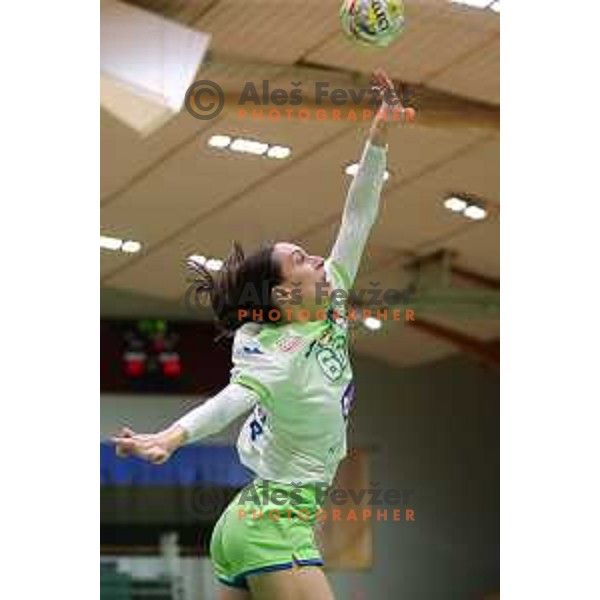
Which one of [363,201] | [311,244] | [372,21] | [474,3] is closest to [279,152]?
[311,244]

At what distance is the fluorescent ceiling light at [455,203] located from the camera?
24384 mm

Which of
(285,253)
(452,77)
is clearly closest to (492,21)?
(452,77)

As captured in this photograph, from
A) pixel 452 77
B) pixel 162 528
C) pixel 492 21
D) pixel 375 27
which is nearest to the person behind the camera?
pixel 375 27

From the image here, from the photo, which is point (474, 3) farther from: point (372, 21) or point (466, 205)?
point (372, 21)

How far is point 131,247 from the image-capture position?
2697cm

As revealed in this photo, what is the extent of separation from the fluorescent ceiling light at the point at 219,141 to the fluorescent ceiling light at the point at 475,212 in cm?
392

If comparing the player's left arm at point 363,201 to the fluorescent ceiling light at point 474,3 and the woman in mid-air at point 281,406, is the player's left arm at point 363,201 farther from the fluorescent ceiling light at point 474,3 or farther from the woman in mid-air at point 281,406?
the fluorescent ceiling light at point 474,3

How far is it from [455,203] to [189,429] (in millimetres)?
18399

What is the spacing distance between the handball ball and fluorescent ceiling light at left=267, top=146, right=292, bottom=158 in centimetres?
1347

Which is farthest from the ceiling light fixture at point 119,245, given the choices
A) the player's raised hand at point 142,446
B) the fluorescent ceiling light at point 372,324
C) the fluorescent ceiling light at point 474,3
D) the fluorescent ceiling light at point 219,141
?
the player's raised hand at point 142,446
